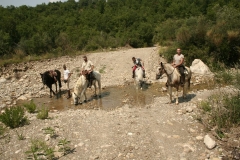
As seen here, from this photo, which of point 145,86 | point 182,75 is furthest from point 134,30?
point 182,75

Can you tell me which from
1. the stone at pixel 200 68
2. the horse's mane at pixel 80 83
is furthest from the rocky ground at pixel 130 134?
the stone at pixel 200 68

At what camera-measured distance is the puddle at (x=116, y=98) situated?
11180 mm

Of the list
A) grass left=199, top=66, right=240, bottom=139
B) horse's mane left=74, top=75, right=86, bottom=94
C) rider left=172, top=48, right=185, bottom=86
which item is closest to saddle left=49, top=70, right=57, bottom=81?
horse's mane left=74, top=75, right=86, bottom=94

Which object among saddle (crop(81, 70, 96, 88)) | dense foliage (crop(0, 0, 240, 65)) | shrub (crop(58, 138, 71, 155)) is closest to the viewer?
shrub (crop(58, 138, 71, 155))

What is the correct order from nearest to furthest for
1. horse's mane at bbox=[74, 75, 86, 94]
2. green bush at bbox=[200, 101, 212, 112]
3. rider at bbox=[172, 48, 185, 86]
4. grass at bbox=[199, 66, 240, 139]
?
grass at bbox=[199, 66, 240, 139]
green bush at bbox=[200, 101, 212, 112]
rider at bbox=[172, 48, 185, 86]
horse's mane at bbox=[74, 75, 86, 94]

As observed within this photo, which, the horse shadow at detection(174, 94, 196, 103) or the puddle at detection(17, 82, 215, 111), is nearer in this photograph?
the horse shadow at detection(174, 94, 196, 103)

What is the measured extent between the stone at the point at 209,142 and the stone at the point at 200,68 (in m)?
9.24

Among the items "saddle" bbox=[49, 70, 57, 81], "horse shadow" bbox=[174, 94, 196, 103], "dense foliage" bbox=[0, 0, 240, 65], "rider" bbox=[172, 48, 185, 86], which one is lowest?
"horse shadow" bbox=[174, 94, 196, 103]

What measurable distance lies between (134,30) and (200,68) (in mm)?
22308

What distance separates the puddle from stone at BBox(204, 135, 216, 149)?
14.1 ft

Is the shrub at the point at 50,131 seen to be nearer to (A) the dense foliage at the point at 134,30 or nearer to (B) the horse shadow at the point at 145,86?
(B) the horse shadow at the point at 145,86

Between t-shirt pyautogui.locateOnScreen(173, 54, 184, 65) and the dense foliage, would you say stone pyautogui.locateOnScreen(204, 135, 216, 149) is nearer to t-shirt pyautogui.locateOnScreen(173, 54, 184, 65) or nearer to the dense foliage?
t-shirt pyautogui.locateOnScreen(173, 54, 184, 65)

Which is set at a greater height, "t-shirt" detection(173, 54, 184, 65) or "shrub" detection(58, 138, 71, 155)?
"t-shirt" detection(173, 54, 184, 65)

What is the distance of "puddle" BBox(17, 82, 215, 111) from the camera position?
11.2m
